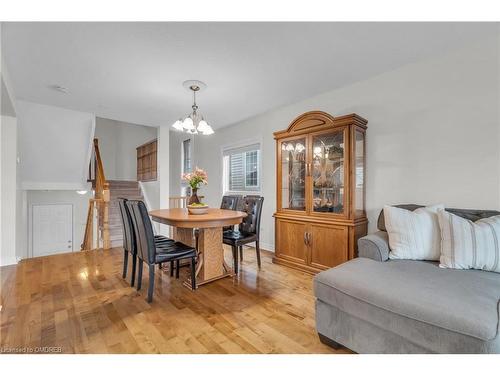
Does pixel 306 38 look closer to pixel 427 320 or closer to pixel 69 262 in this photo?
pixel 427 320

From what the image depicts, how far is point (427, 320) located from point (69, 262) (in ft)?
12.9

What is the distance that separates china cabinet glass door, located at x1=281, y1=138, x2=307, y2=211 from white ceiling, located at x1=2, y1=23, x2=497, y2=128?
0.72 meters

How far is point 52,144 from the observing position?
13.9 ft

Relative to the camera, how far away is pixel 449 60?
7.37 ft

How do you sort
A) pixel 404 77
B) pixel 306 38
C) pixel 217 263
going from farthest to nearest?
pixel 217 263, pixel 404 77, pixel 306 38

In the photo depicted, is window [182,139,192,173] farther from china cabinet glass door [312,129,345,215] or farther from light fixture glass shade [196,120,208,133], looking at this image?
china cabinet glass door [312,129,345,215]

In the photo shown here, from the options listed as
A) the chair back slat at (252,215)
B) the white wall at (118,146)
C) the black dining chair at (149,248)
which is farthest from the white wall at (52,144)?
the chair back slat at (252,215)

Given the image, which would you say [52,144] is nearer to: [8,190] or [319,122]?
[8,190]

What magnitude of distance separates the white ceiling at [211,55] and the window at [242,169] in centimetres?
127

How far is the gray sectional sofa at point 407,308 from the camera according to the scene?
1.11 meters

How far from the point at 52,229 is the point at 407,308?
22.4 ft

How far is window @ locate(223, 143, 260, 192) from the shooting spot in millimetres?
4340
